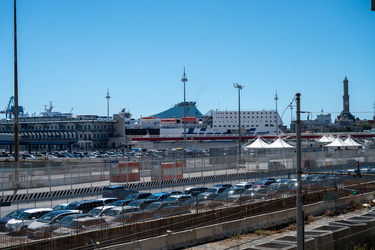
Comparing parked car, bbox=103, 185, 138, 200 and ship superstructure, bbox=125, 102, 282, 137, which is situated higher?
ship superstructure, bbox=125, 102, 282, 137

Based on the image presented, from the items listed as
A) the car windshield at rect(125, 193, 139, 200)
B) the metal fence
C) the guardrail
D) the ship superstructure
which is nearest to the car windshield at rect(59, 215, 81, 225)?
the metal fence

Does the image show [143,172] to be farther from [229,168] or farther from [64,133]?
[64,133]

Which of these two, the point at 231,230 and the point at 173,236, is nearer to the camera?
the point at 173,236

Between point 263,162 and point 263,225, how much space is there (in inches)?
880

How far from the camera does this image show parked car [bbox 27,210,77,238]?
13844 mm

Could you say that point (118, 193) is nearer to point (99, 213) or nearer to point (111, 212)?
point (99, 213)

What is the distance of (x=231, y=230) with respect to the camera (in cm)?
1848

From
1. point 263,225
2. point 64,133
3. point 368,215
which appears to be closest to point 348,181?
point 368,215

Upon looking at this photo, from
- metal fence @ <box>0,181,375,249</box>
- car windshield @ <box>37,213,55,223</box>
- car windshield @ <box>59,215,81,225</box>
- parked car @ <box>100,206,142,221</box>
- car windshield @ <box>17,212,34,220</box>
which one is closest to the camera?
metal fence @ <box>0,181,375,249</box>

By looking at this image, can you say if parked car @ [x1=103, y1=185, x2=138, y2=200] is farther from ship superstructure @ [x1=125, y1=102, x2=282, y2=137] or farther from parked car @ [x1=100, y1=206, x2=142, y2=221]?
ship superstructure @ [x1=125, y1=102, x2=282, y2=137]

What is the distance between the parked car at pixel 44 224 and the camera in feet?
45.4

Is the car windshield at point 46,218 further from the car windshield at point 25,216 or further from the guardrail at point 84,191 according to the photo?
the guardrail at point 84,191

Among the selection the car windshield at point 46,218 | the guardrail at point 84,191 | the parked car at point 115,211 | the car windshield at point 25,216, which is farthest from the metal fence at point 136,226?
the guardrail at point 84,191

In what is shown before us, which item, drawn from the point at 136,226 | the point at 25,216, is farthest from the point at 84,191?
the point at 136,226
